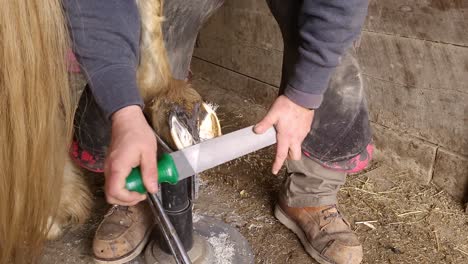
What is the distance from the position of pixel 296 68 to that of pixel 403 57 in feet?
1.81

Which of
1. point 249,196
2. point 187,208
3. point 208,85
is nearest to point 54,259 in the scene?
point 187,208

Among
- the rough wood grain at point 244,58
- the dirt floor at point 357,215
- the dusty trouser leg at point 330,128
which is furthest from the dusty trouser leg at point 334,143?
the rough wood grain at point 244,58

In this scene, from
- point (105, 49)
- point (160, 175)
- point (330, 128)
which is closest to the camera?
point (160, 175)

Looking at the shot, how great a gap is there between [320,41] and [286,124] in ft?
0.51

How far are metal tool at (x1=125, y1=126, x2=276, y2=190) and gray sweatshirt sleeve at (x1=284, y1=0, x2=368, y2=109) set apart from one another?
193 millimetres

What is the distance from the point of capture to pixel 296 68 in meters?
0.86

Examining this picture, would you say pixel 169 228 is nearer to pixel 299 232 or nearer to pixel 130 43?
pixel 130 43

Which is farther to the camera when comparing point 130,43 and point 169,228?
point 130,43

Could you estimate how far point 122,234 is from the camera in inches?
42.3

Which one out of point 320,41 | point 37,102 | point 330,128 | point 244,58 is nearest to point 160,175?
point 37,102

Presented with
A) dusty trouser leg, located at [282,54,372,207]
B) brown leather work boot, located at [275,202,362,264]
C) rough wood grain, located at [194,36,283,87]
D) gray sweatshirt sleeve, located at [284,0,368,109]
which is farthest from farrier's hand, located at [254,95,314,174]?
rough wood grain, located at [194,36,283,87]

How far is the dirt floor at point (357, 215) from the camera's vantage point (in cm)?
110

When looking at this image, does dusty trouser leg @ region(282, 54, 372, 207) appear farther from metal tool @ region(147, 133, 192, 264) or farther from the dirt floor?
metal tool @ region(147, 133, 192, 264)

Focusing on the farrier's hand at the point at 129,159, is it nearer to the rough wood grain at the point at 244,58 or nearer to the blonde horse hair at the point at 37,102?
the blonde horse hair at the point at 37,102
